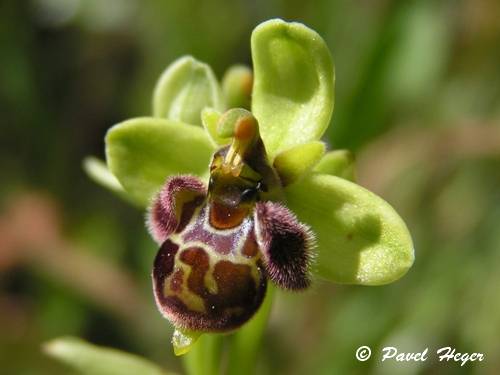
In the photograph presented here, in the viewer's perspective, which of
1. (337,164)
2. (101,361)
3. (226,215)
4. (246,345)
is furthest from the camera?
(101,361)

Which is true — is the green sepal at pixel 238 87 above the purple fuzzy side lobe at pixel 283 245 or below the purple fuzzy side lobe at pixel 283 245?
above

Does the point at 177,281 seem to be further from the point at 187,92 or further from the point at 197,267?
the point at 187,92

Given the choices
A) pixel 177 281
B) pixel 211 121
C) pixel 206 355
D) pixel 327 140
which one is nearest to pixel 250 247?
pixel 177 281

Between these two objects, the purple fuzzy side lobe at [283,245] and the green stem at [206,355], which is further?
the green stem at [206,355]

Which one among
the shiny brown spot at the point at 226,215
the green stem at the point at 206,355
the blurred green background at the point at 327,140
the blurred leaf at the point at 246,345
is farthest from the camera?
the blurred green background at the point at 327,140

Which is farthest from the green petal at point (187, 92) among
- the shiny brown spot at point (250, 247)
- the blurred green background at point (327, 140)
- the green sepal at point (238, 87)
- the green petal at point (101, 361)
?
the blurred green background at point (327, 140)

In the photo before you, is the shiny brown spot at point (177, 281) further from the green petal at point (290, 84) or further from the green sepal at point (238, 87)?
the green sepal at point (238, 87)

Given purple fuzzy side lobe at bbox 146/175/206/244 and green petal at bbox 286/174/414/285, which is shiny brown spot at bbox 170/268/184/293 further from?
green petal at bbox 286/174/414/285
